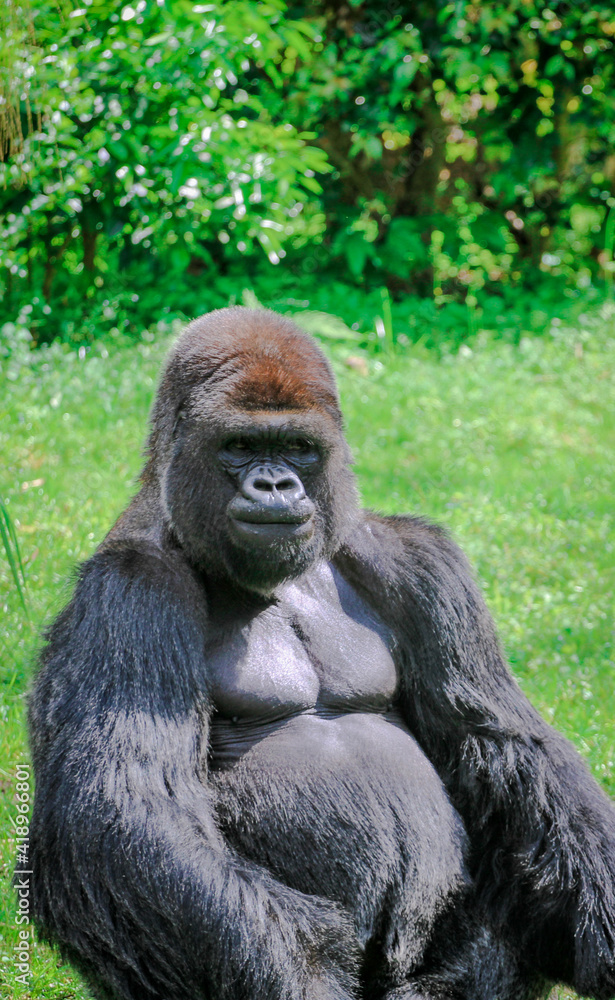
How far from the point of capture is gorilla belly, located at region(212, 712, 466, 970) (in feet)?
8.55

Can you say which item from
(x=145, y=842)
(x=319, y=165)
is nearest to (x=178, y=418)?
(x=145, y=842)

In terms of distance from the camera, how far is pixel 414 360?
7.77 m

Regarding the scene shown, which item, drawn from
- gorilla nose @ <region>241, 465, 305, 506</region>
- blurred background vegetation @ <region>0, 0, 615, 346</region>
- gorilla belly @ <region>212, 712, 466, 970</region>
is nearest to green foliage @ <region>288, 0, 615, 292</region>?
blurred background vegetation @ <region>0, 0, 615, 346</region>

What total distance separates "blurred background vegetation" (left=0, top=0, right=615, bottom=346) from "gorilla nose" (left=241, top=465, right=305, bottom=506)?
164 inches

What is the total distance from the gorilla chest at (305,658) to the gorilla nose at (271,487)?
1.21ft

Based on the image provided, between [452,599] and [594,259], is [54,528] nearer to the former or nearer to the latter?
[452,599]

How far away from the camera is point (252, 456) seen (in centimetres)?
Answer: 268

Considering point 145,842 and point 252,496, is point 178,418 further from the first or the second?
point 145,842

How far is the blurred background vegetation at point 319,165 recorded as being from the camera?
719 centimetres

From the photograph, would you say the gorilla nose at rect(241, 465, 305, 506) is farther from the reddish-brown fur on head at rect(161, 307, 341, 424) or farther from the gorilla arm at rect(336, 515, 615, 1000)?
the gorilla arm at rect(336, 515, 615, 1000)

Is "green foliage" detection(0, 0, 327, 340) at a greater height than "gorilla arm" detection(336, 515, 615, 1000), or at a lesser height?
greater

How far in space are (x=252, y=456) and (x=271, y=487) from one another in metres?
0.12

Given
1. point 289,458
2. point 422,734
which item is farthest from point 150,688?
point 422,734
